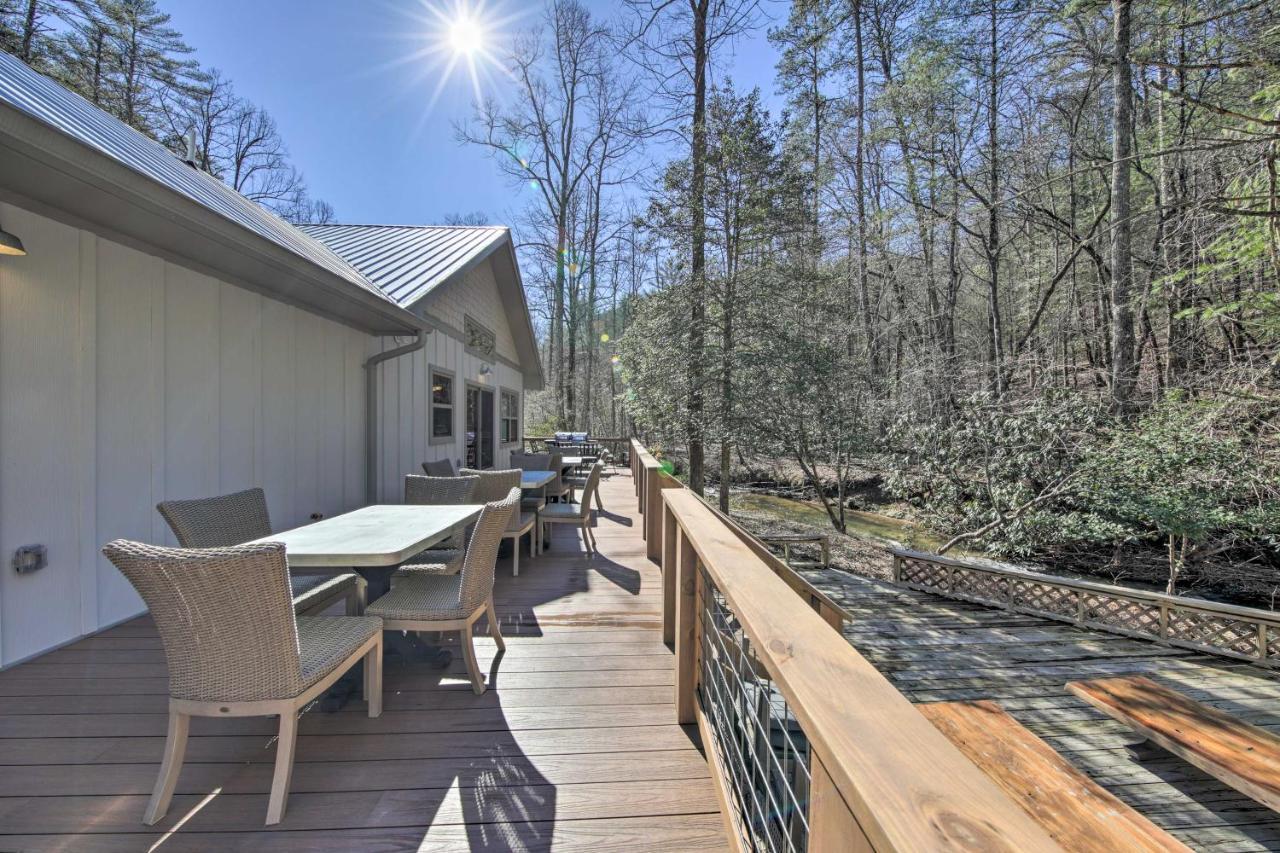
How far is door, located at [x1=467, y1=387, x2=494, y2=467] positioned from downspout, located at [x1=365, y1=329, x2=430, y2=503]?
2.29 m

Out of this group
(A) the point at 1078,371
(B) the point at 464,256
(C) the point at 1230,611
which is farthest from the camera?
(A) the point at 1078,371

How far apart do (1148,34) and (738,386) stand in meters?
7.66

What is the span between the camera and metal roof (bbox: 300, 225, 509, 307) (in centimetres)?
520

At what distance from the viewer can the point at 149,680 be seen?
2303mm

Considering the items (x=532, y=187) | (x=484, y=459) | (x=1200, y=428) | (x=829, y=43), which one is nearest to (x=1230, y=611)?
(x=1200, y=428)

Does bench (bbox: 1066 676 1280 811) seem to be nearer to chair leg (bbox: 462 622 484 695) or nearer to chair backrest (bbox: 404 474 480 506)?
chair leg (bbox: 462 622 484 695)

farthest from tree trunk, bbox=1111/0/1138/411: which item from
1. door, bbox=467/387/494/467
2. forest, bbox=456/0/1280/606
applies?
door, bbox=467/387/494/467

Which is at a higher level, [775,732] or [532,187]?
[532,187]

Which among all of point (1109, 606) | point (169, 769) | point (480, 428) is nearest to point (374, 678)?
point (169, 769)

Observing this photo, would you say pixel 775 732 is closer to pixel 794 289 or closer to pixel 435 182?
pixel 794 289

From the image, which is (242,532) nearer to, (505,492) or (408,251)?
(505,492)

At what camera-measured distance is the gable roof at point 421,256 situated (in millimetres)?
5199

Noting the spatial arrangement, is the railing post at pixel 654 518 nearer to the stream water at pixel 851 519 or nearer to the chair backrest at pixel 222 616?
the chair backrest at pixel 222 616

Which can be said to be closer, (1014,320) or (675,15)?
(675,15)
